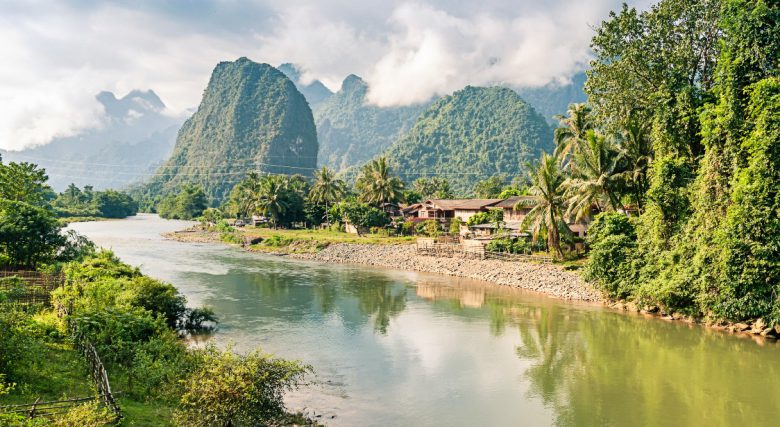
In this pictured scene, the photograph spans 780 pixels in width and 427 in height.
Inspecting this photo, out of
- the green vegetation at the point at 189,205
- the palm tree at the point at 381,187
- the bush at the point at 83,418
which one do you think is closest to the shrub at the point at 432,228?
the palm tree at the point at 381,187


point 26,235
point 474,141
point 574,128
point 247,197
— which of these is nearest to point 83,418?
point 26,235

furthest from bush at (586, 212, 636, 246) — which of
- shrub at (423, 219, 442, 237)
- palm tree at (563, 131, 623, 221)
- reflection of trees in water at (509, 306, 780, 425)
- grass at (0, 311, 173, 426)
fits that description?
shrub at (423, 219, 442, 237)

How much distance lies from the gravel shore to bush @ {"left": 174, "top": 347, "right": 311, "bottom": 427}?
76.5 feet

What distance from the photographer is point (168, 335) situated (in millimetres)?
17812

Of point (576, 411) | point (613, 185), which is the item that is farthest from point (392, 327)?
point (613, 185)

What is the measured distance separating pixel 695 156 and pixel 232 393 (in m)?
24.9

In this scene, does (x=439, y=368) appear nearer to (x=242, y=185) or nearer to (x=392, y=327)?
(x=392, y=327)

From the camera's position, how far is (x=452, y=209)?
A: 207 feet

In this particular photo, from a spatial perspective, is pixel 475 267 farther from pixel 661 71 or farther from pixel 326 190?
pixel 326 190

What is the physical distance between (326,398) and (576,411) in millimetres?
7627

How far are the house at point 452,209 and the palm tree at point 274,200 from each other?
→ 2084 cm

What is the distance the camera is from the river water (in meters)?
15.3

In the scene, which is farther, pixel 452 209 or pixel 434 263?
pixel 452 209

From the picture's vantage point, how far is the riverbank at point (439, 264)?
32.7 meters
